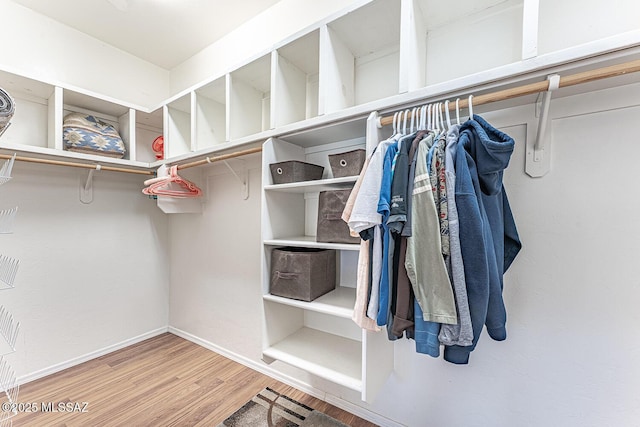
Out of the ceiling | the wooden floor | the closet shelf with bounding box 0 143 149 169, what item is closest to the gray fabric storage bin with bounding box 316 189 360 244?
the wooden floor

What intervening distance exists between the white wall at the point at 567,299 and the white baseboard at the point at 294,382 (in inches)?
10.0

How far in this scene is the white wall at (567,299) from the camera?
38.6 inches

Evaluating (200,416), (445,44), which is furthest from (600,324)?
(200,416)

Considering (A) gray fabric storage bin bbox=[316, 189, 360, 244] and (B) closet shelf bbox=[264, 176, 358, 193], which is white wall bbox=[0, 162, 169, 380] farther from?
(A) gray fabric storage bin bbox=[316, 189, 360, 244]

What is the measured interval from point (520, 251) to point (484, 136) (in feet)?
2.05

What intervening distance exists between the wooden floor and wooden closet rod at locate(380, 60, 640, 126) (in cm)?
180

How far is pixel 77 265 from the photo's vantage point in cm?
217

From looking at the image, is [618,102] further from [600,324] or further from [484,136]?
[600,324]

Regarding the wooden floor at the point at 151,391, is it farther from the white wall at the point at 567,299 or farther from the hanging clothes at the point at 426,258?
the hanging clothes at the point at 426,258

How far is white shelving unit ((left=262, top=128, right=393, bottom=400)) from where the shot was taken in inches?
48.9

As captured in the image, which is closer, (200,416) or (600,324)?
(600,324)

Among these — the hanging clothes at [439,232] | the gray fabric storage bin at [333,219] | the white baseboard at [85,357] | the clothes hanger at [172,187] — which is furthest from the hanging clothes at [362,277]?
the white baseboard at [85,357]

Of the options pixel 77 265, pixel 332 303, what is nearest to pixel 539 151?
pixel 332 303

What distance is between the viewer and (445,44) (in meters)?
1.30
